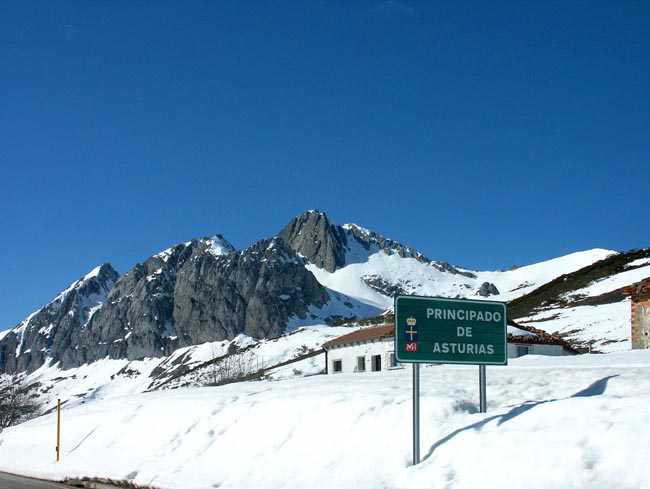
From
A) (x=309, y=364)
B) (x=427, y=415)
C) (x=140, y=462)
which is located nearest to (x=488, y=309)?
(x=427, y=415)

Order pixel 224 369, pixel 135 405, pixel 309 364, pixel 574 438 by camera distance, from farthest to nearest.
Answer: pixel 224 369 < pixel 309 364 < pixel 135 405 < pixel 574 438

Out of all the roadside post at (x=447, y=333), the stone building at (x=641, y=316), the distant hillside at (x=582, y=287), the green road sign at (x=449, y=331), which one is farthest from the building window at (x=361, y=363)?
the distant hillside at (x=582, y=287)

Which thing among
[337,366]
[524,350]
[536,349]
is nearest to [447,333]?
[524,350]

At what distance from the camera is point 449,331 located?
14766 mm

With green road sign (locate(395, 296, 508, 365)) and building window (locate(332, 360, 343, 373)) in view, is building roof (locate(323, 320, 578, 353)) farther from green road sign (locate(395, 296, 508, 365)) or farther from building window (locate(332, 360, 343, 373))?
green road sign (locate(395, 296, 508, 365))

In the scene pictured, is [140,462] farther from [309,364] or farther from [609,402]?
[309,364]

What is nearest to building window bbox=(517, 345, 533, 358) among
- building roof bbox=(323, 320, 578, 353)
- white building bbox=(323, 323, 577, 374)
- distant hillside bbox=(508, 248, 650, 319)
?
white building bbox=(323, 323, 577, 374)

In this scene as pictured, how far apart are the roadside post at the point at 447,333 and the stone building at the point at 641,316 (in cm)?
2210

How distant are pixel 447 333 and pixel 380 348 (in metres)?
31.8

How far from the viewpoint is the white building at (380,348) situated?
4288 centimetres

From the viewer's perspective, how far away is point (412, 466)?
1365 centimetres

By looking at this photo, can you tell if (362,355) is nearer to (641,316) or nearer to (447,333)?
(641,316)

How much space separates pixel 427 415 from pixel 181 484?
5.76 metres

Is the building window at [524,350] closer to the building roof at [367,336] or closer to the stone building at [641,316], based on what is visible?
the building roof at [367,336]
